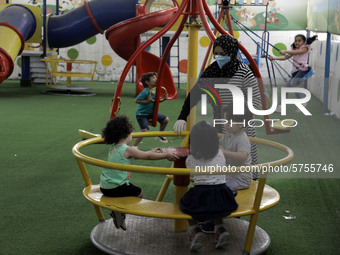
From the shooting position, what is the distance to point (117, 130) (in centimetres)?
303

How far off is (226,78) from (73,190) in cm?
171

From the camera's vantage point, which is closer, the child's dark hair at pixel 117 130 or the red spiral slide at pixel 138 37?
the child's dark hair at pixel 117 130

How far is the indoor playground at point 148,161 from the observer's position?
9.66 feet

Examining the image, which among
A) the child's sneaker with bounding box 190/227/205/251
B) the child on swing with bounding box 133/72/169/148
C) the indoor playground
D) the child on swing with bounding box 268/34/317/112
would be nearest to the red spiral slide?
the indoor playground

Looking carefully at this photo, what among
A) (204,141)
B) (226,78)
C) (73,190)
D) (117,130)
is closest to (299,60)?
(226,78)

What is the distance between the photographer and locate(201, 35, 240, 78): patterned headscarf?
328 centimetres

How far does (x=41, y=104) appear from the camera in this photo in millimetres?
9859

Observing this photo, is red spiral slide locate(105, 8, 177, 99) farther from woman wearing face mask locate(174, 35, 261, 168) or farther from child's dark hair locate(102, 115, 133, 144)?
child's dark hair locate(102, 115, 133, 144)

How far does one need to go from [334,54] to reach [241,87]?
647 cm

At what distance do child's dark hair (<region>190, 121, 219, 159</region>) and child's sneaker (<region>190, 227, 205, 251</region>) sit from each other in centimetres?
44

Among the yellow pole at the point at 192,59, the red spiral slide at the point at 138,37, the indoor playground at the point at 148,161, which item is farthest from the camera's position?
the red spiral slide at the point at 138,37

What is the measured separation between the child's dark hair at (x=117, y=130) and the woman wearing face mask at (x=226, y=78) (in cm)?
45

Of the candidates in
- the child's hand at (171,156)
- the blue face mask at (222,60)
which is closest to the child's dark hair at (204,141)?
the child's hand at (171,156)

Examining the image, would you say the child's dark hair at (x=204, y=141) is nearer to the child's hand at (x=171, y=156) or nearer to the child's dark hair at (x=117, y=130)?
the child's hand at (x=171, y=156)
